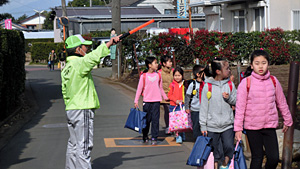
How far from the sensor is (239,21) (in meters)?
28.5

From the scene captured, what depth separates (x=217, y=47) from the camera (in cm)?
2392

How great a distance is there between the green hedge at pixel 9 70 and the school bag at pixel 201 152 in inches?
276

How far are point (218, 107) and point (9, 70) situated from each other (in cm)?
865

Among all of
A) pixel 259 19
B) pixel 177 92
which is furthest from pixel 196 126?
pixel 259 19

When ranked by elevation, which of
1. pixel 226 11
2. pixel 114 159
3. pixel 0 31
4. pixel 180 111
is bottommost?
pixel 114 159

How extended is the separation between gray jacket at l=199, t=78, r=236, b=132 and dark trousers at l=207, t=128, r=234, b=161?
0.07 metres

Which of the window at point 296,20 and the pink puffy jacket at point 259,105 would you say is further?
the window at point 296,20

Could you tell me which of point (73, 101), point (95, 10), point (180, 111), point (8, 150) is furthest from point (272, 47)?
point (95, 10)

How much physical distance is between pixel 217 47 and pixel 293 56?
373cm

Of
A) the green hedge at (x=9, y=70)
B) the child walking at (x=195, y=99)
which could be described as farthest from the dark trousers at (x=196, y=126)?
the green hedge at (x=9, y=70)

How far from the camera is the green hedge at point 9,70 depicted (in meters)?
12.6

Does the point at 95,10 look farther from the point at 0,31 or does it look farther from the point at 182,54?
the point at 0,31

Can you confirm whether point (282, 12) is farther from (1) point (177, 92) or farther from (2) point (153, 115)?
(2) point (153, 115)

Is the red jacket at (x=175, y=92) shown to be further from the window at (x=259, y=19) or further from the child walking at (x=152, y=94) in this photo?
the window at (x=259, y=19)
